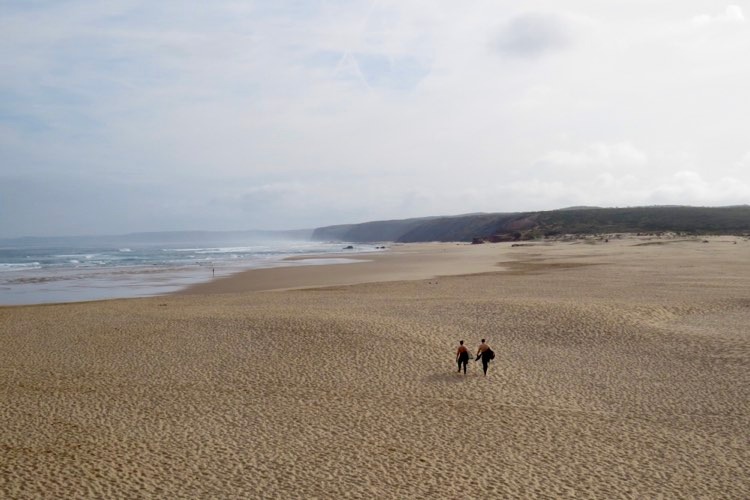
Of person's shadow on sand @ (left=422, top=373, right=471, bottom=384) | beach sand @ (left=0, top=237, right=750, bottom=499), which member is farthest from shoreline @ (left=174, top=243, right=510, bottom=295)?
person's shadow on sand @ (left=422, top=373, right=471, bottom=384)

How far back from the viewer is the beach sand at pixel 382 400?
952 cm

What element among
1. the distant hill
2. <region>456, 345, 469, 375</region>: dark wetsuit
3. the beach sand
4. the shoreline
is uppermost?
the distant hill

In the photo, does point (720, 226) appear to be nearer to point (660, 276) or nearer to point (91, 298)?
point (660, 276)

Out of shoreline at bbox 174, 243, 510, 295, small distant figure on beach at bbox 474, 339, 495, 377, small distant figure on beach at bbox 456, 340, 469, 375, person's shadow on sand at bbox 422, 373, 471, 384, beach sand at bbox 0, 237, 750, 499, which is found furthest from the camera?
shoreline at bbox 174, 243, 510, 295

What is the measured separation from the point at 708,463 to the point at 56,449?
12.0 metres

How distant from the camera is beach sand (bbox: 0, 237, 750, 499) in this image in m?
9.52

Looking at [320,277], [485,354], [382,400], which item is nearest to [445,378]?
[485,354]

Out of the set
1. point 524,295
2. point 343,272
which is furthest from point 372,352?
point 343,272

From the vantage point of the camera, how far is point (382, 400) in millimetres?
13430

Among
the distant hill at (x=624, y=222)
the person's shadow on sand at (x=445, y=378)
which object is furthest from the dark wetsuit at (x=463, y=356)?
the distant hill at (x=624, y=222)

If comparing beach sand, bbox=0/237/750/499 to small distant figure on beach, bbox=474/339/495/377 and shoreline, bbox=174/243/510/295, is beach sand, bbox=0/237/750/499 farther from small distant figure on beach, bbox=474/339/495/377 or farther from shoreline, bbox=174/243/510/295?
shoreline, bbox=174/243/510/295

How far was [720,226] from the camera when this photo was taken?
9375 centimetres

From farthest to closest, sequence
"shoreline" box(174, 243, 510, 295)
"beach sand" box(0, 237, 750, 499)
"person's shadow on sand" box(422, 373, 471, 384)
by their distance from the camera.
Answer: "shoreline" box(174, 243, 510, 295) → "person's shadow on sand" box(422, 373, 471, 384) → "beach sand" box(0, 237, 750, 499)

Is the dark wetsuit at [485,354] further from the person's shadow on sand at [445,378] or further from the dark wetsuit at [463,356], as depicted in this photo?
the person's shadow on sand at [445,378]
